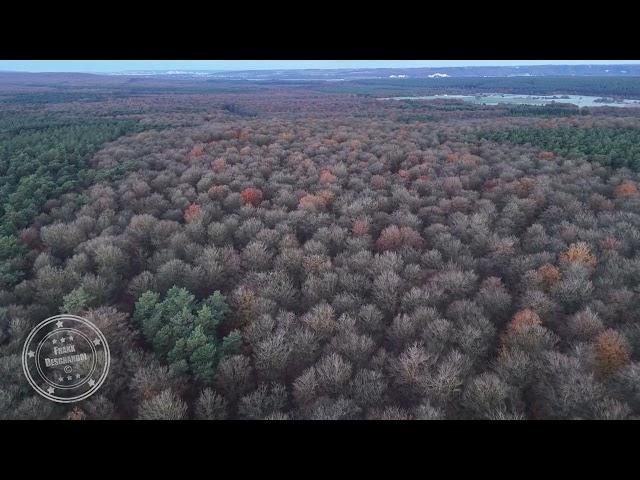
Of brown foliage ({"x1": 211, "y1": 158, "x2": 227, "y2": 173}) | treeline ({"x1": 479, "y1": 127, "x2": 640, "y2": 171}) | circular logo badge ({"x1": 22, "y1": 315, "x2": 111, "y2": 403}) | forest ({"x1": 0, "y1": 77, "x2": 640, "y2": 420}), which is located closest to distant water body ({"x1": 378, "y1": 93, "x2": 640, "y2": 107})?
treeline ({"x1": 479, "y1": 127, "x2": 640, "y2": 171})

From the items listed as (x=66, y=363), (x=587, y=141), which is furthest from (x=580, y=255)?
(x=587, y=141)

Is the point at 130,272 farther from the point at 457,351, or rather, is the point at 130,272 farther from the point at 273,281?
the point at 457,351

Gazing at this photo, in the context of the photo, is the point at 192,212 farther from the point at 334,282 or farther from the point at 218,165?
the point at 334,282

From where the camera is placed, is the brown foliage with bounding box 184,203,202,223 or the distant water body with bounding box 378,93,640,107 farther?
the distant water body with bounding box 378,93,640,107

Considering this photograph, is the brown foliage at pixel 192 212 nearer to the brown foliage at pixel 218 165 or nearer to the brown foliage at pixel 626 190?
the brown foliage at pixel 218 165

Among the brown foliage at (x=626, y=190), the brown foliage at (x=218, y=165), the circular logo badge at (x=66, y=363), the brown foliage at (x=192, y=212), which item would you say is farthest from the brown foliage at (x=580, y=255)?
the brown foliage at (x=218, y=165)

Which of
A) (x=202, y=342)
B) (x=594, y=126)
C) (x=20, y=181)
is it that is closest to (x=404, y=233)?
(x=202, y=342)

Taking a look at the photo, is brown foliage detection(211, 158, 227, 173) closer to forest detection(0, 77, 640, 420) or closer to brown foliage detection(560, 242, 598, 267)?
forest detection(0, 77, 640, 420)
